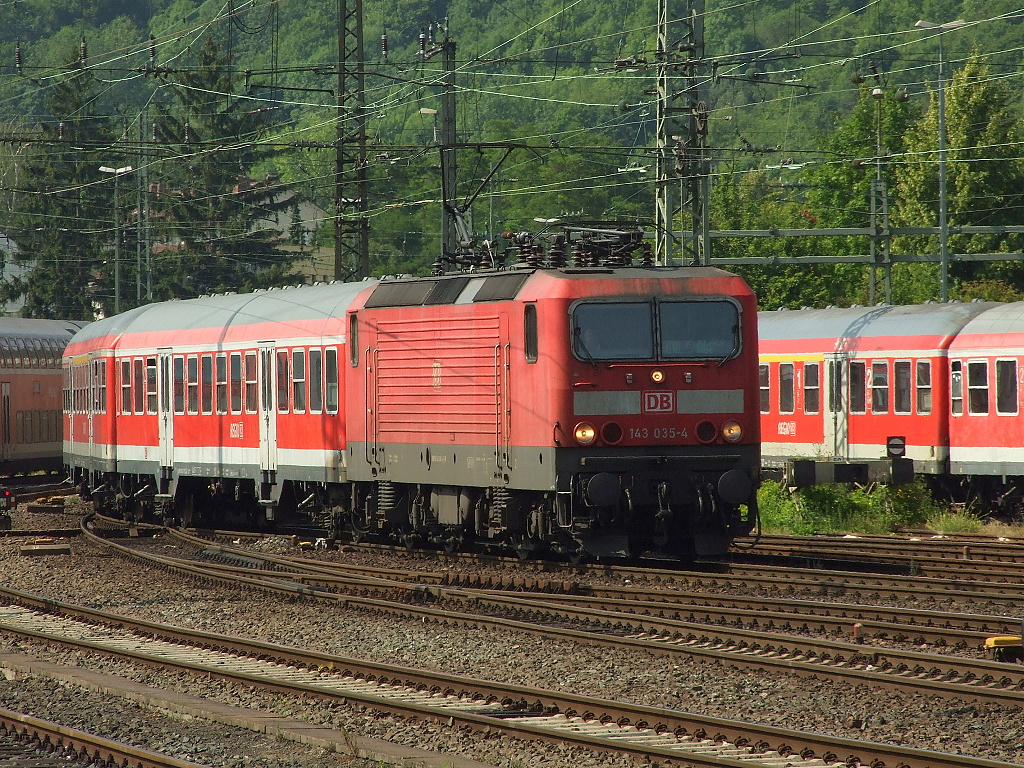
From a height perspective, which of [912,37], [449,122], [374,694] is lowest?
[374,694]

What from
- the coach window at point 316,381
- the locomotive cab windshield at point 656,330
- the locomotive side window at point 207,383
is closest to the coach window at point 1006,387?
the locomotive cab windshield at point 656,330

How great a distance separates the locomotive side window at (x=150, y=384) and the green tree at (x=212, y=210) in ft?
158

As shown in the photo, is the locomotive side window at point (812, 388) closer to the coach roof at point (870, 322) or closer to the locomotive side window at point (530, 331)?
the coach roof at point (870, 322)

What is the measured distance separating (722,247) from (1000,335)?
29099 mm

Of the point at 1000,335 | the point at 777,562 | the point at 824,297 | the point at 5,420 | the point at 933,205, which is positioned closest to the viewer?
the point at 777,562

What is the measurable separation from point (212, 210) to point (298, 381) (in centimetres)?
6030

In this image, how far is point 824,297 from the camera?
57719 millimetres

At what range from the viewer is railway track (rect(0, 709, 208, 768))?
9.22m

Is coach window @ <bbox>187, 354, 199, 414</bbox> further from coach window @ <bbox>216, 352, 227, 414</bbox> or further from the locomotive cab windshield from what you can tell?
the locomotive cab windshield

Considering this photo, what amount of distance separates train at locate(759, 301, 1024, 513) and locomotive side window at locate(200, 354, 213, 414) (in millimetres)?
10031

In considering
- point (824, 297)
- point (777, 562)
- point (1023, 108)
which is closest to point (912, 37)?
point (1023, 108)

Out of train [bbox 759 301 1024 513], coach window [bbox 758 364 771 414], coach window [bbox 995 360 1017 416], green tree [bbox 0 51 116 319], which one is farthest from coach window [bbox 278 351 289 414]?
green tree [bbox 0 51 116 319]

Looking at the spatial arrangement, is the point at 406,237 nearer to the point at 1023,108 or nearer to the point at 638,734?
the point at 1023,108

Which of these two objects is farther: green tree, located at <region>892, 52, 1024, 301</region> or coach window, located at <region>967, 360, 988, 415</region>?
green tree, located at <region>892, 52, 1024, 301</region>
